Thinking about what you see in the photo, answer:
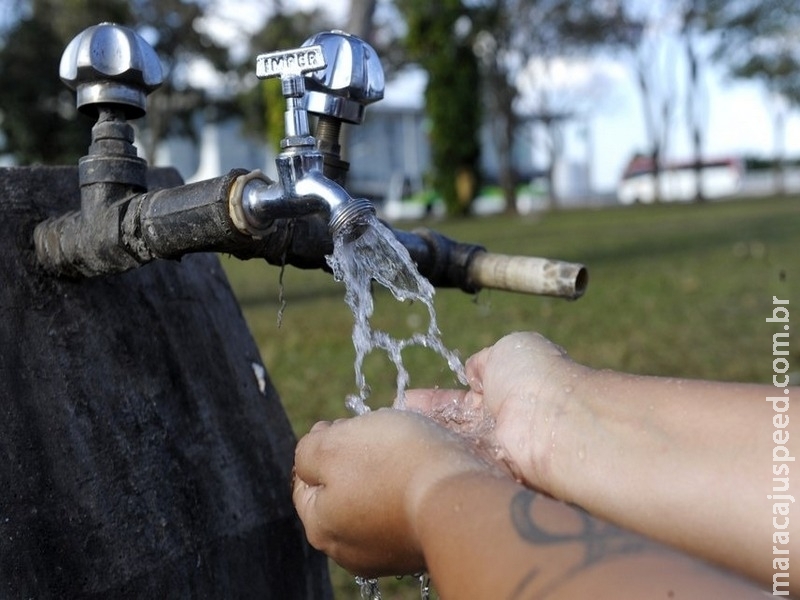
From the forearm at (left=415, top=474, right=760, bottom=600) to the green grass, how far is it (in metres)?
0.87

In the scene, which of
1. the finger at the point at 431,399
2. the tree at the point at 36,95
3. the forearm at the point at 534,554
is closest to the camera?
the forearm at the point at 534,554

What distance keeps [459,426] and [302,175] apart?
39 centimetres


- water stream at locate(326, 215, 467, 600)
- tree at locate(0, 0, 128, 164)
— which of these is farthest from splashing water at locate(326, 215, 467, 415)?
tree at locate(0, 0, 128, 164)

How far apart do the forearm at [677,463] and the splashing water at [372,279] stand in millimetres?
278

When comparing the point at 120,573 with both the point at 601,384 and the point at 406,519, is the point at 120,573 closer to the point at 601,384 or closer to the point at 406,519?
the point at 406,519

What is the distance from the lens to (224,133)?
3719 centimetres

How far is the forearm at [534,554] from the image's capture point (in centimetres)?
76

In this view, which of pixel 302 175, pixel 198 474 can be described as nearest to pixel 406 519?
pixel 302 175

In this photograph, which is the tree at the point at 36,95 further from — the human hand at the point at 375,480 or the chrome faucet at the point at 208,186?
the human hand at the point at 375,480

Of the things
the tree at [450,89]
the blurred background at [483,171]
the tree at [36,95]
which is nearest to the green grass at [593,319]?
the blurred background at [483,171]

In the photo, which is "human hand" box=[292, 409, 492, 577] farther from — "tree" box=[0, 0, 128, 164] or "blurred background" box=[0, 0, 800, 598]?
"tree" box=[0, 0, 128, 164]

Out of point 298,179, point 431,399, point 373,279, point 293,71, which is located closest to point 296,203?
point 298,179

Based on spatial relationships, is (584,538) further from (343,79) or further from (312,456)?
(343,79)

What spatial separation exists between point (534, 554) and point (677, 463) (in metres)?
0.25
